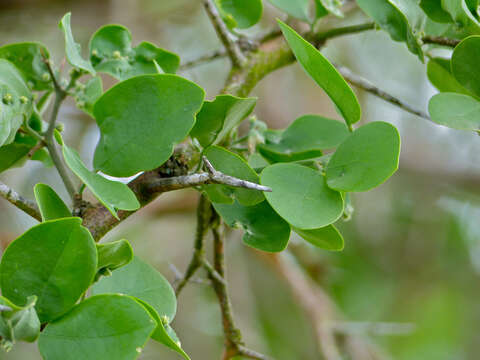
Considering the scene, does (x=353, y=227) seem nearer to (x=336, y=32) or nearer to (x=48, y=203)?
(x=336, y=32)

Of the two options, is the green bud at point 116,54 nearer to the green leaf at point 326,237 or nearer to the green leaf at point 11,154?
the green leaf at point 11,154

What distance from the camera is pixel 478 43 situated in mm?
365

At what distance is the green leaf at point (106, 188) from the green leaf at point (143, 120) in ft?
0.07

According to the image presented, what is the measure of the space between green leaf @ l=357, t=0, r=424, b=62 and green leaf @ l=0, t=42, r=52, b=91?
0.24 metres

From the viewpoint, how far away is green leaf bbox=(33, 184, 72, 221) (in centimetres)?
33

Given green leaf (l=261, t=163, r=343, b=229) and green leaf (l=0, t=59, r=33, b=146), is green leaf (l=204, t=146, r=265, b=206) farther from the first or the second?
green leaf (l=0, t=59, r=33, b=146)

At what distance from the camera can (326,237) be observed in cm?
37

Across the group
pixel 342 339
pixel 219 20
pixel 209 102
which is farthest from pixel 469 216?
pixel 209 102

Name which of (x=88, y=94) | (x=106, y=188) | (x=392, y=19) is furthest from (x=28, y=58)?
(x=392, y=19)

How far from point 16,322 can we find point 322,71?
221 millimetres

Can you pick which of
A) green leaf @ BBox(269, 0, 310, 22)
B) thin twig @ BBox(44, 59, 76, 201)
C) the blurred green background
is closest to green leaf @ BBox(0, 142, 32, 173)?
thin twig @ BBox(44, 59, 76, 201)

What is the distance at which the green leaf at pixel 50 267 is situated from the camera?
293mm

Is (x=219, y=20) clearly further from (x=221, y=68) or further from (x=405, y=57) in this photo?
(x=405, y=57)

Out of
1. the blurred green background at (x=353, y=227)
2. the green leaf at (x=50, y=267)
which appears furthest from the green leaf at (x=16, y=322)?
the blurred green background at (x=353, y=227)
